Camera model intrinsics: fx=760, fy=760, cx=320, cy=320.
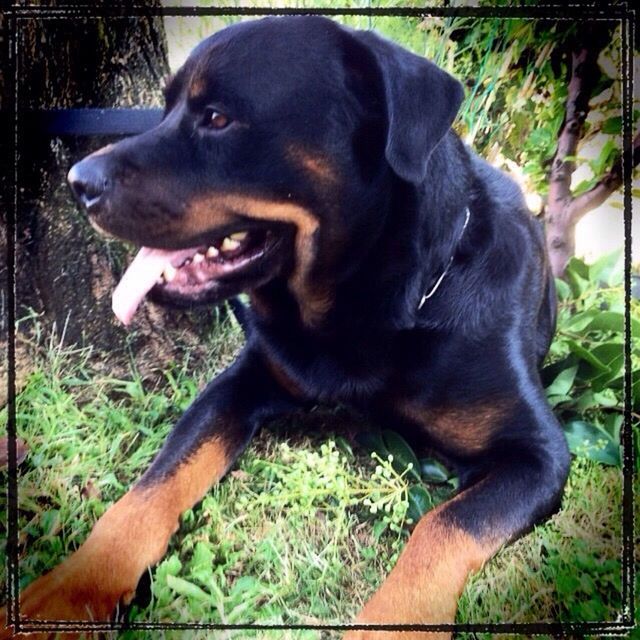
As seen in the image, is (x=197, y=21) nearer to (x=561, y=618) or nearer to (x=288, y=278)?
(x=288, y=278)

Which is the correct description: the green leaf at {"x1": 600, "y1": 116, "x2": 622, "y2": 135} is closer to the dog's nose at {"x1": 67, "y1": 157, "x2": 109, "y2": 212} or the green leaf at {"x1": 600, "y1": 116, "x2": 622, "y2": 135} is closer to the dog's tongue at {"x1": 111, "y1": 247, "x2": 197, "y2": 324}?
the dog's tongue at {"x1": 111, "y1": 247, "x2": 197, "y2": 324}

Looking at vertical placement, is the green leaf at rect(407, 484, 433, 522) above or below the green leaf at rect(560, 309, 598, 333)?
below

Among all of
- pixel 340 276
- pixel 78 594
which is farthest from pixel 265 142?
pixel 78 594

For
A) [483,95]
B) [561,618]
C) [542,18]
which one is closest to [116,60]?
[483,95]

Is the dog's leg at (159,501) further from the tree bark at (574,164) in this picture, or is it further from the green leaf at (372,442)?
the tree bark at (574,164)

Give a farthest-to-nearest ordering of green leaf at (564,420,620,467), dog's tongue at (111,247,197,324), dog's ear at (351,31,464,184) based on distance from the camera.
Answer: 1. green leaf at (564,420,620,467)
2. dog's tongue at (111,247,197,324)
3. dog's ear at (351,31,464,184)

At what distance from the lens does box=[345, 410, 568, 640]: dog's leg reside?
135 cm

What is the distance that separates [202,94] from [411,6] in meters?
0.44

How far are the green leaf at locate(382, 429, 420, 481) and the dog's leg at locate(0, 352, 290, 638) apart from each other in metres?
0.25

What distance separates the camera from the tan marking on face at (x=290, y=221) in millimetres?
1345

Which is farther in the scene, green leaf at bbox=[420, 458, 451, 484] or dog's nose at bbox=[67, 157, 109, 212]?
green leaf at bbox=[420, 458, 451, 484]

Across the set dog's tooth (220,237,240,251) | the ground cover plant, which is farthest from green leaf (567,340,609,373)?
dog's tooth (220,237,240,251)

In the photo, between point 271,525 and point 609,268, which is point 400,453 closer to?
point 271,525

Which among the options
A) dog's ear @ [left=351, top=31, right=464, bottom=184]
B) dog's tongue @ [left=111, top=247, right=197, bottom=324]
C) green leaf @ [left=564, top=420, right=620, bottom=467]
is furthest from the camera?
green leaf @ [left=564, top=420, right=620, bottom=467]
